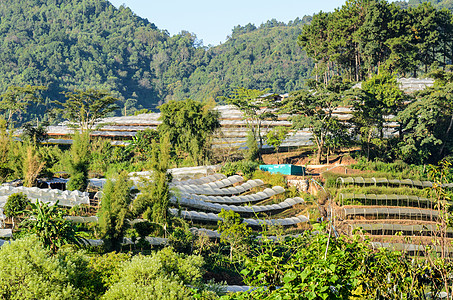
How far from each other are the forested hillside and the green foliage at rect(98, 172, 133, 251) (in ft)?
259

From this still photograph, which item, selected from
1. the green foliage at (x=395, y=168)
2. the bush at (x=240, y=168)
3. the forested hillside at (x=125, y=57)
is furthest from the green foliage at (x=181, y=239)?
the forested hillside at (x=125, y=57)

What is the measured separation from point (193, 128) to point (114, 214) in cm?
1690

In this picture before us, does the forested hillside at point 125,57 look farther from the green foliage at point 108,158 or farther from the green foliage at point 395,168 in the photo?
the green foliage at point 395,168

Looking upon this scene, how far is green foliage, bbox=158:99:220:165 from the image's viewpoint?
34.2m

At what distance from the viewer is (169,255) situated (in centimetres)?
1364

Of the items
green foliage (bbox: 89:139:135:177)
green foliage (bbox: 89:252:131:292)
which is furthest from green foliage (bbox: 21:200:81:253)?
green foliage (bbox: 89:139:135:177)

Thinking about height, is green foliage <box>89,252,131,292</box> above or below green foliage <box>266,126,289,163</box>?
below

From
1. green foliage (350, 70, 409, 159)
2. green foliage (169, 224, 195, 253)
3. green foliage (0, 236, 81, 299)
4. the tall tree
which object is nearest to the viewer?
green foliage (0, 236, 81, 299)

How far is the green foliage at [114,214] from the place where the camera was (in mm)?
17953

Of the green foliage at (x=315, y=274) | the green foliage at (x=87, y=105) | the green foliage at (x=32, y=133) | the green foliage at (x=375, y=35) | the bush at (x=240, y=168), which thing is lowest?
the bush at (x=240, y=168)

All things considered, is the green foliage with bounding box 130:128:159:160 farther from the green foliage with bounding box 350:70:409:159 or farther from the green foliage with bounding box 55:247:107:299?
the green foliage with bounding box 55:247:107:299

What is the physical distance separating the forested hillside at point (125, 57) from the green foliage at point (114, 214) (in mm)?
79038

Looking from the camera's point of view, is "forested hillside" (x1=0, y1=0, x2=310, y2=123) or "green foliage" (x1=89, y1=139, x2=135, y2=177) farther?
"forested hillside" (x1=0, y1=0, x2=310, y2=123)

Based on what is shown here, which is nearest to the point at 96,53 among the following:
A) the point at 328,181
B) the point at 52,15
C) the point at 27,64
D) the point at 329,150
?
the point at 27,64
